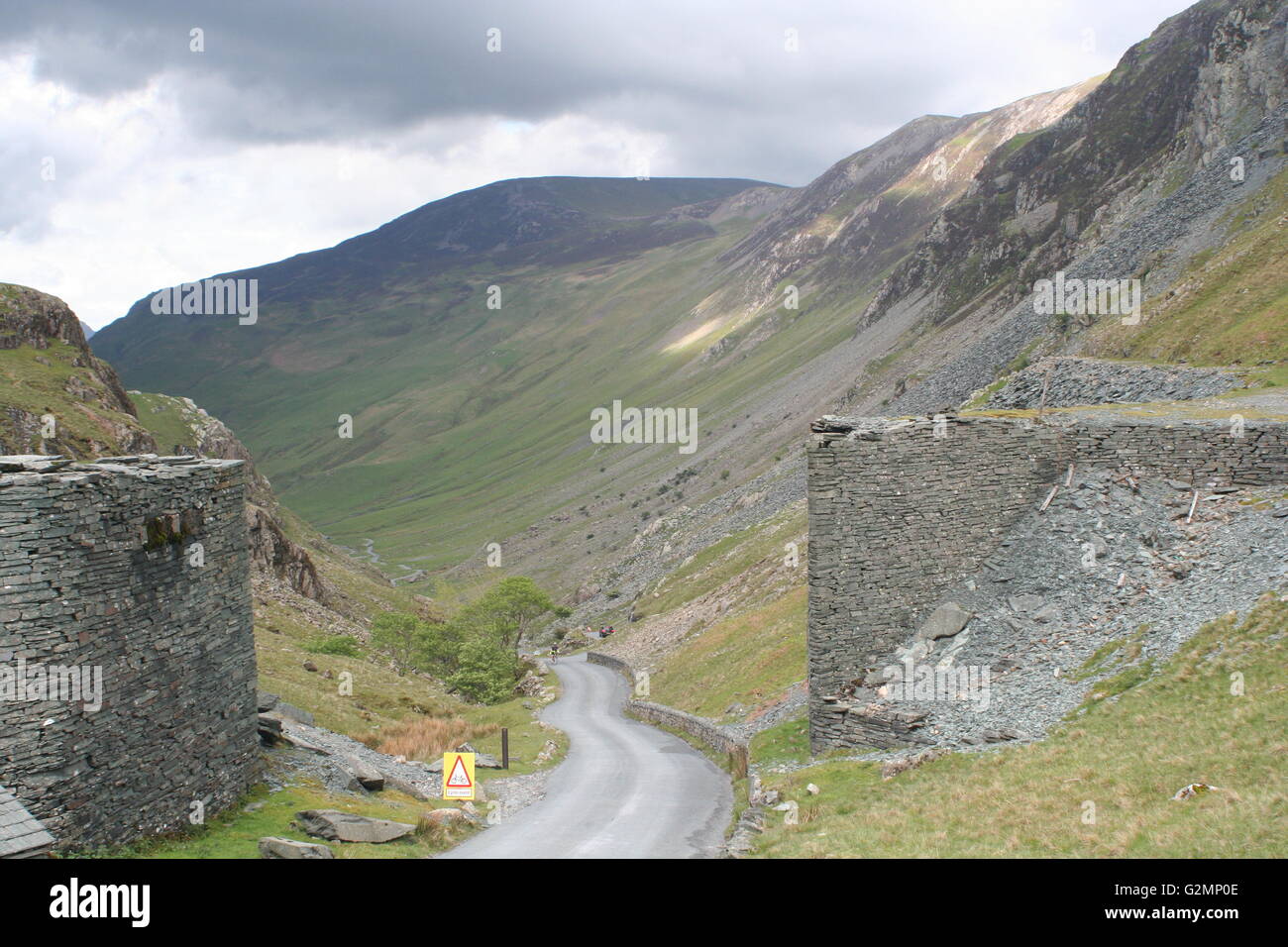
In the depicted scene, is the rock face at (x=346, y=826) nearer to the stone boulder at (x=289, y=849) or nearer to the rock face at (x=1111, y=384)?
the stone boulder at (x=289, y=849)

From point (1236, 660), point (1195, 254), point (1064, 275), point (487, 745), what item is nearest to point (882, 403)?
point (1064, 275)

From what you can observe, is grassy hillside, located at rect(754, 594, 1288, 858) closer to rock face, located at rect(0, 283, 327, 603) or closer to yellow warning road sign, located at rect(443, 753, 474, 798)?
yellow warning road sign, located at rect(443, 753, 474, 798)

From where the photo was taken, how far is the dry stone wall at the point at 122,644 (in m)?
13.6

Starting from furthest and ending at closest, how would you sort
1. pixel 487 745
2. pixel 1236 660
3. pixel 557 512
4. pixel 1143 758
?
pixel 557 512, pixel 487 745, pixel 1236 660, pixel 1143 758

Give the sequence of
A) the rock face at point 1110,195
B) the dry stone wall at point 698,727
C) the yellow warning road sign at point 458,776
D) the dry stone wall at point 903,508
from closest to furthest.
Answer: the yellow warning road sign at point 458,776 → the dry stone wall at point 903,508 → the dry stone wall at point 698,727 → the rock face at point 1110,195

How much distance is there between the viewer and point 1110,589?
22.0 metres

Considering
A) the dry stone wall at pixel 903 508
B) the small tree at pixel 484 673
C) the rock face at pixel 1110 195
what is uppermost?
the rock face at pixel 1110 195

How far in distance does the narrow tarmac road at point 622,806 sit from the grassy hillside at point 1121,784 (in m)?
3.05

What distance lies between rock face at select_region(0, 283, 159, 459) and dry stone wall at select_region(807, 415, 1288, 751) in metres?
42.6

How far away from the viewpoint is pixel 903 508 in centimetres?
2372

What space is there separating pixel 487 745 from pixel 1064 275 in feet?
233

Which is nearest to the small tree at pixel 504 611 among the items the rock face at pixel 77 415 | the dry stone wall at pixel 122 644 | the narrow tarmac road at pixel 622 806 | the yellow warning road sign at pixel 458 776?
the rock face at pixel 77 415

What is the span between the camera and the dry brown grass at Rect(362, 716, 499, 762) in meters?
30.2
